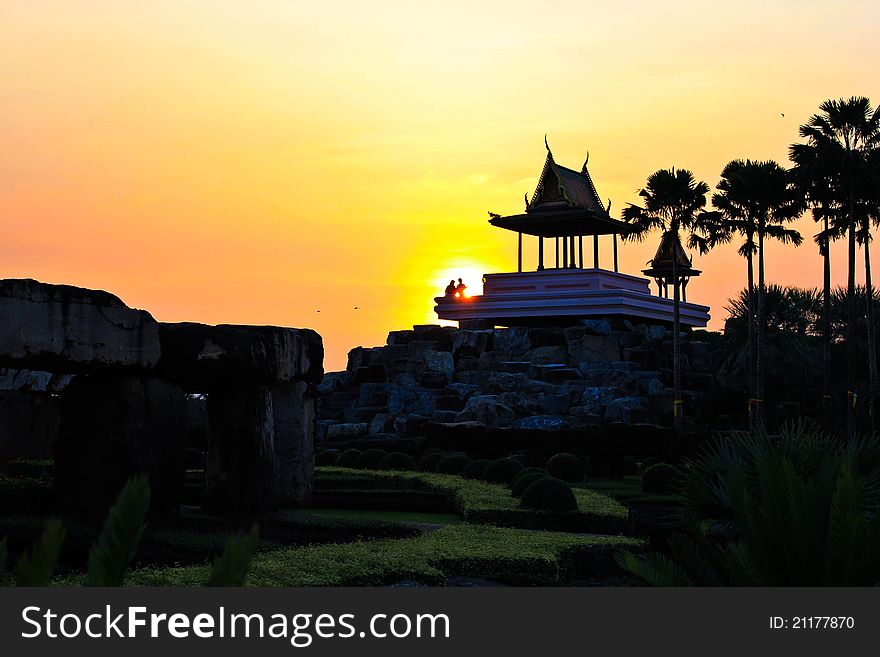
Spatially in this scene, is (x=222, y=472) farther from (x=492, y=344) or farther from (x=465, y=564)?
(x=492, y=344)

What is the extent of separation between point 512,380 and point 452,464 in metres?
18.3

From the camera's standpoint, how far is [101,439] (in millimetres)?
13344

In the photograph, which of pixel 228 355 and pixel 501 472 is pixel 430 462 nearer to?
pixel 501 472

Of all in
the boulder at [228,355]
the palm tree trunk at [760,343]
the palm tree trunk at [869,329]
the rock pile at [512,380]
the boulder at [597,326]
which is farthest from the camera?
the boulder at [597,326]

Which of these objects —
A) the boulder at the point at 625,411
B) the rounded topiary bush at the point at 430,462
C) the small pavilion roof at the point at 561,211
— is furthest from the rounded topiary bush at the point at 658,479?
the small pavilion roof at the point at 561,211

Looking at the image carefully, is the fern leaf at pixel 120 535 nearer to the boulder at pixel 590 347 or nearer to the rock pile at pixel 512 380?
the rock pile at pixel 512 380

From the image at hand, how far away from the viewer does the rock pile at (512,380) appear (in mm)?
38344

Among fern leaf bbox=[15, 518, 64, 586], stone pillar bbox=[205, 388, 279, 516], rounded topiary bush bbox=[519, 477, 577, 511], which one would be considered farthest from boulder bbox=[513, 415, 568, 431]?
fern leaf bbox=[15, 518, 64, 586]

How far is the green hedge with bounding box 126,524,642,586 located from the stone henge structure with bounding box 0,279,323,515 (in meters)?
2.61

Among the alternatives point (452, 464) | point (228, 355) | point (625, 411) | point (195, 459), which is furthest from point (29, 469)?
point (625, 411)

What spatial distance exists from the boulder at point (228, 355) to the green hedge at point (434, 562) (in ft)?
10.0

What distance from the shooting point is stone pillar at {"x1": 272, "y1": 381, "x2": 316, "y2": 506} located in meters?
16.8

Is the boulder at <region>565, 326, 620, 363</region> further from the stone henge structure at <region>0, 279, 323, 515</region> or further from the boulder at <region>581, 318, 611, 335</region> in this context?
the stone henge structure at <region>0, 279, 323, 515</region>

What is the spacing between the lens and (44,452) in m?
24.5
